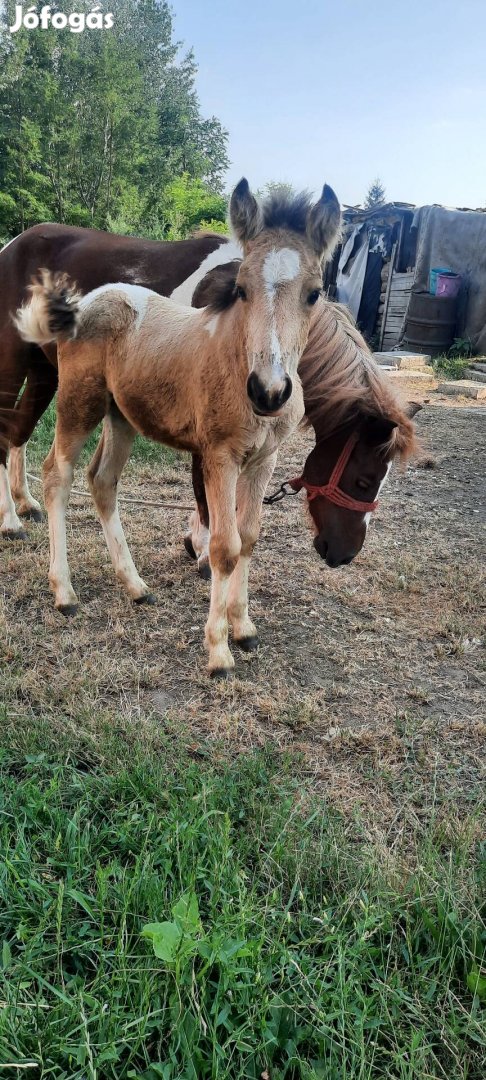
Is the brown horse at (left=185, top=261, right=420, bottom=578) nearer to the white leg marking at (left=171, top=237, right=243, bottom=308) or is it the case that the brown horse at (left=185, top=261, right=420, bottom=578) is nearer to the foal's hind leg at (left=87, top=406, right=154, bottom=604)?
the white leg marking at (left=171, top=237, right=243, bottom=308)

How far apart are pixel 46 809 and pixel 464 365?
11.3 metres

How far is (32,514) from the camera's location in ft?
14.8

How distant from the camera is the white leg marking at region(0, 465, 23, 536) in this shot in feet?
13.2

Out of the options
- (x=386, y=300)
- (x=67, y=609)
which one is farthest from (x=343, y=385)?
(x=386, y=300)

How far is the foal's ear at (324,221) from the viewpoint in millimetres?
2225

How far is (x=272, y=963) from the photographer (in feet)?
4.39

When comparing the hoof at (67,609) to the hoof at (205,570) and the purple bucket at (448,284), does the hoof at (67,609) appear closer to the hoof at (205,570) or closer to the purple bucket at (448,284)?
the hoof at (205,570)

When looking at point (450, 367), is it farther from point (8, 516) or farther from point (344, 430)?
point (8, 516)

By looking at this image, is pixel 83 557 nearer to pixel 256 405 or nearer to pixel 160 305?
pixel 160 305

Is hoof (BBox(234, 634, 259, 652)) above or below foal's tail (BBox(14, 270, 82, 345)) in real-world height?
below

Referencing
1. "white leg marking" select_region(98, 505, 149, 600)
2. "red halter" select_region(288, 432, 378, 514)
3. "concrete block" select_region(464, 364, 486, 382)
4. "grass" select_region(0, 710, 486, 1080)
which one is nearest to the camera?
"grass" select_region(0, 710, 486, 1080)

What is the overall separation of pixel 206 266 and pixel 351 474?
1.57 m

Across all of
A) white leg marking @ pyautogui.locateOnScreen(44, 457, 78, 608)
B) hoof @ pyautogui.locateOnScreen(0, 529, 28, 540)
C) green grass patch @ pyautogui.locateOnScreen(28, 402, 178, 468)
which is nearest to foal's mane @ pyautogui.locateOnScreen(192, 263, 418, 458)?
white leg marking @ pyautogui.locateOnScreen(44, 457, 78, 608)

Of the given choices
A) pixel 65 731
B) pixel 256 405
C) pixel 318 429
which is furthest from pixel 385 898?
pixel 318 429
